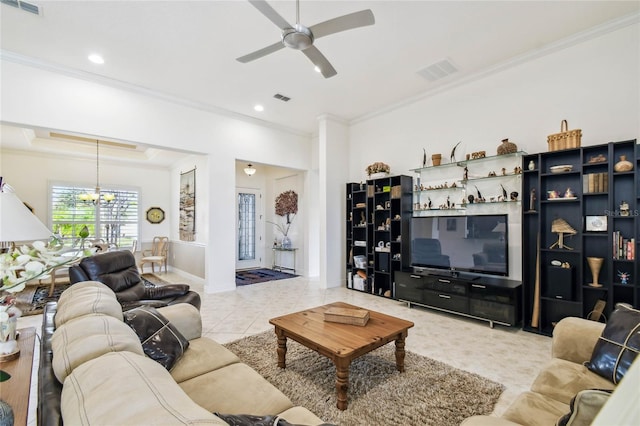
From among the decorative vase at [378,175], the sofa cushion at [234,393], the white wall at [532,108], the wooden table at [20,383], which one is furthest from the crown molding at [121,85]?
the sofa cushion at [234,393]

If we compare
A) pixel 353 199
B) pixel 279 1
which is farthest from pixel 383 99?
pixel 279 1

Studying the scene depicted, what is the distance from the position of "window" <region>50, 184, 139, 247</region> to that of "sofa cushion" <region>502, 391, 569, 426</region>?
25.7ft

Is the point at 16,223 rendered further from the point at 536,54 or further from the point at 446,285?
the point at 536,54

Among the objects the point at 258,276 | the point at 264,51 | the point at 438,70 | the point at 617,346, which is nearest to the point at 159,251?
the point at 258,276

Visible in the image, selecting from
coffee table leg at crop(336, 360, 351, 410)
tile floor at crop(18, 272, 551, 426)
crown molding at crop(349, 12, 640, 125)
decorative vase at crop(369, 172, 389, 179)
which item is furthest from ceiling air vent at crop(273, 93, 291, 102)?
coffee table leg at crop(336, 360, 351, 410)

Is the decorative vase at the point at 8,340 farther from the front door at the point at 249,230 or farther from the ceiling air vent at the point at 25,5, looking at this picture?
the front door at the point at 249,230

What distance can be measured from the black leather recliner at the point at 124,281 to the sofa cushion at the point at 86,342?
5.96 feet

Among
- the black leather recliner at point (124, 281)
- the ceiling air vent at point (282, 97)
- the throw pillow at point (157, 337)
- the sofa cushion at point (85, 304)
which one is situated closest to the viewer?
the sofa cushion at point (85, 304)

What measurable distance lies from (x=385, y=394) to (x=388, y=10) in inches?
136

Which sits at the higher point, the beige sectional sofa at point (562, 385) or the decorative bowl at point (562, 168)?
the decorative bowl at point (562, 168)

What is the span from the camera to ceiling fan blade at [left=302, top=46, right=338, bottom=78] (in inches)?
106

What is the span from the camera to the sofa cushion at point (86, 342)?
3.32 ft

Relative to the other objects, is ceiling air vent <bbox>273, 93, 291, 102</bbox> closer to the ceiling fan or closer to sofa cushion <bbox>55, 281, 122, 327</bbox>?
the ceiling fan

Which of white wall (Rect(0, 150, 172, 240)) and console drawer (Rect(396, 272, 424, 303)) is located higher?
white wall (Rect(0, 150, 172, 240))
